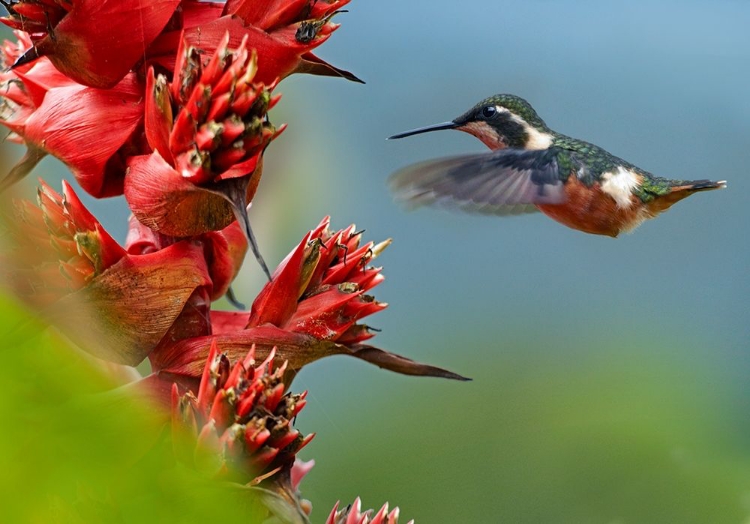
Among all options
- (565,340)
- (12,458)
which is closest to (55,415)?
(12,458)

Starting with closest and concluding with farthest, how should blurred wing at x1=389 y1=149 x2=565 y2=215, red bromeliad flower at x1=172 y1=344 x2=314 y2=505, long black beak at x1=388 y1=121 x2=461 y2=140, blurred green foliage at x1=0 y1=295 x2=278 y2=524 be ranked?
blurred green foliage at x1=0 y1=295 x2=278 y2=524
red bromeliad flower at x1=172 y1=344 x2=314 y2=505
blurred wing at x1=389 y1=149 x2=565 y2=215
long black beak at x1=388 y1=121 x2=461 y2=140

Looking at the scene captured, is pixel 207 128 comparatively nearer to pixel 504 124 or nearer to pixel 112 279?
pixel 112 279

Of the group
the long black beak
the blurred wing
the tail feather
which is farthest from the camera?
the tail feather

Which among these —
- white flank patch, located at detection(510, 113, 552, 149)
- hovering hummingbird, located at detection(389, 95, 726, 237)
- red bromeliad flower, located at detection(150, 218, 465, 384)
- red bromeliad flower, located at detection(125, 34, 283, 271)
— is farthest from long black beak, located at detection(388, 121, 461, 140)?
red bromeliad flower, located at detection(125, 34, 283, 271)

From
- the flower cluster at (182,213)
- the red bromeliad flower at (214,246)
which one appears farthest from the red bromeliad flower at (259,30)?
the red bromeliad flower at (214,246)

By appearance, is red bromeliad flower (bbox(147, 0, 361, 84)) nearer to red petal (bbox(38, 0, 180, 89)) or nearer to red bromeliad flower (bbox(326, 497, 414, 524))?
red petal (bbox(38, 0, 180, 89))

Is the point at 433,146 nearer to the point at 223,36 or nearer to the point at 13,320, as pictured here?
the point at 223,36

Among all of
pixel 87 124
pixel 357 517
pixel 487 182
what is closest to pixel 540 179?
pixel 487 182
